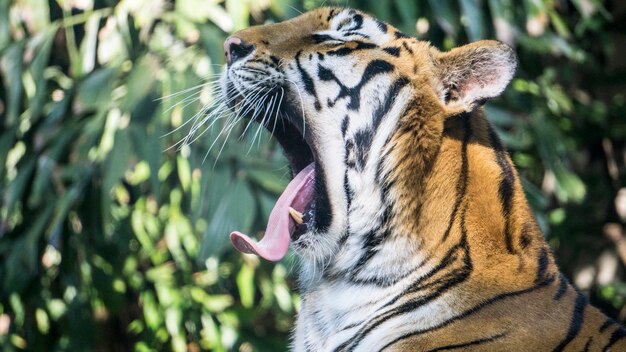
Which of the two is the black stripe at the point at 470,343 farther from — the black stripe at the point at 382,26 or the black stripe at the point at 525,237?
the black stripe at the point at 382,26

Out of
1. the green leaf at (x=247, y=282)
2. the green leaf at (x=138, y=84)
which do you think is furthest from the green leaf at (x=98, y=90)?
the green leaf at (x=247, y=282)

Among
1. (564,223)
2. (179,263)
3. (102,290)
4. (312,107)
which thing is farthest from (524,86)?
(312,107)

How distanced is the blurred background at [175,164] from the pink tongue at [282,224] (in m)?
1.13

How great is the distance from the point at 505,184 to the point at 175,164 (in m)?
2.35

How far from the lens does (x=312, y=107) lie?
2.33 meters

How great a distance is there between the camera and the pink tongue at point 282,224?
2133 mm

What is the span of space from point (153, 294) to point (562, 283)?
315 centimetres

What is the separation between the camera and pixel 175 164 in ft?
14.0

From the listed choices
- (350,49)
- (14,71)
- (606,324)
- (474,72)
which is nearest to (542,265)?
(606,324)

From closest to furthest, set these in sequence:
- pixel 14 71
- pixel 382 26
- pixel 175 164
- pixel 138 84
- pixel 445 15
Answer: pixel 382 26 < pixel 138 84 < pixel 445 15 < pixel 14 71 < pixel 175 164

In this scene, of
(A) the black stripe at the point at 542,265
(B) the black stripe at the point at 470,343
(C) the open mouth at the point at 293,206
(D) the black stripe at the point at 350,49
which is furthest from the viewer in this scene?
(D) the black stripe at the point at 350,49

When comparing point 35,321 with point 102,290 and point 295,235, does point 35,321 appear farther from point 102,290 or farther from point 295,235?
point 295,235

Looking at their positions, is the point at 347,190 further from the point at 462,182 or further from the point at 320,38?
the point at 320,38

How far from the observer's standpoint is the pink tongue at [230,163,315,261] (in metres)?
2.13
